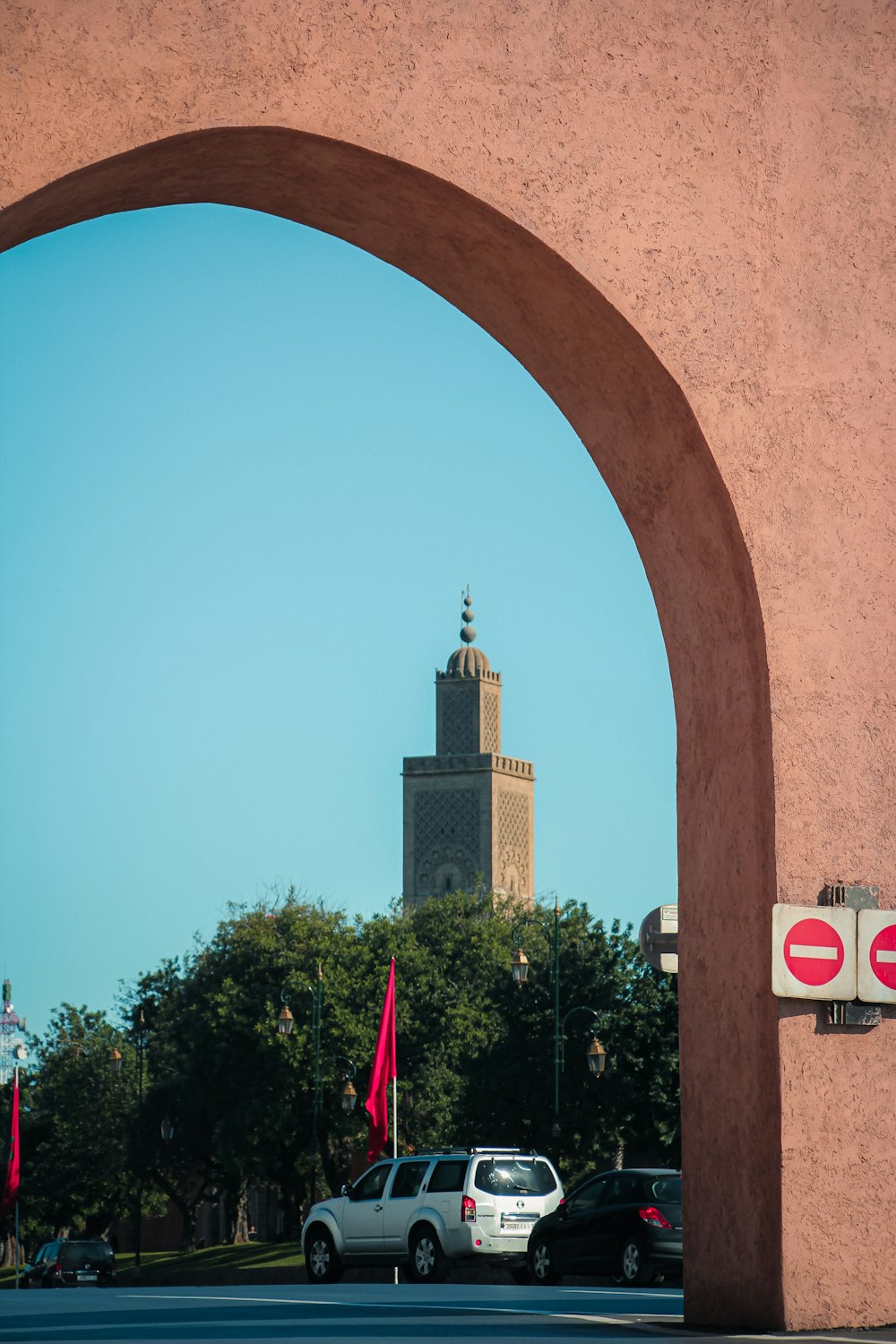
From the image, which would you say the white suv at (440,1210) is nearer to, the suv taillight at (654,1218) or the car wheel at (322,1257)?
the car wheel at (322,1257)

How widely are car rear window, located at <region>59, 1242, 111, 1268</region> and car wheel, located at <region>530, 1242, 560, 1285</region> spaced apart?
20397 millimetres

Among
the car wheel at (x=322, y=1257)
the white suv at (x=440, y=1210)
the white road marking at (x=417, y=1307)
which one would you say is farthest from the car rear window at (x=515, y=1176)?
the white road marking at (x=417, y=1307)

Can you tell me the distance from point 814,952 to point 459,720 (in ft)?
374

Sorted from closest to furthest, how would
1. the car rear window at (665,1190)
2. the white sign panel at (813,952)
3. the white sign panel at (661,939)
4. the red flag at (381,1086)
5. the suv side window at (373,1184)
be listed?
1. the white sign panel at (813,952)
2. the white sign panel at (661,939)
3. the car rear window at (665,1190)
4. the suv side window at (373,1184)
5. the red flag at (381,1086)

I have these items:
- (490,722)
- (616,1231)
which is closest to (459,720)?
(490,722)

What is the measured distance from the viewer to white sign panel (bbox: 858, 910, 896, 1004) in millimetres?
7695

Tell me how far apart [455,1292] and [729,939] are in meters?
9.57

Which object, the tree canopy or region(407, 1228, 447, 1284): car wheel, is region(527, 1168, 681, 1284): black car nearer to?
region(407, 1228, 447, 1284): car wheel

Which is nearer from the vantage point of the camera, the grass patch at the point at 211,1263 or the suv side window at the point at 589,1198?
the suv side window at the point at 589,1198

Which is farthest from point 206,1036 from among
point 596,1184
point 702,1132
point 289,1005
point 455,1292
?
point 702,1132

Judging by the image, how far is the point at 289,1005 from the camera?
50.7 meters

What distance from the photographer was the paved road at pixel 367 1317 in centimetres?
822

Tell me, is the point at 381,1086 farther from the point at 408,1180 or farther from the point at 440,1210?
the point at 440,1210

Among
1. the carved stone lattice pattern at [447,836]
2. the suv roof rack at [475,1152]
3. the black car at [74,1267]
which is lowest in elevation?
the black car at [74,1267]
